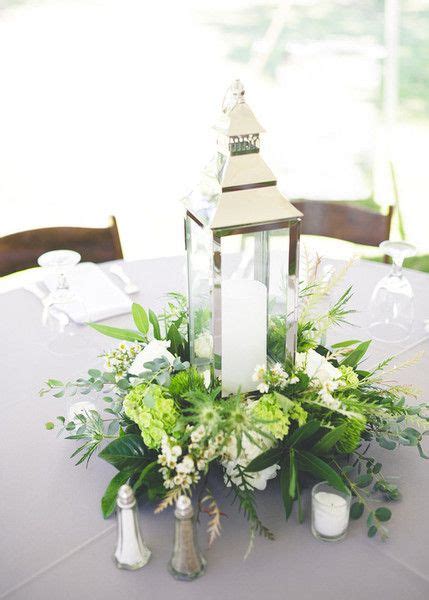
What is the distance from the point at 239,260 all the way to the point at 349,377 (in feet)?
0.94

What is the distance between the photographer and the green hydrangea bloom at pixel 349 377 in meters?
1.20

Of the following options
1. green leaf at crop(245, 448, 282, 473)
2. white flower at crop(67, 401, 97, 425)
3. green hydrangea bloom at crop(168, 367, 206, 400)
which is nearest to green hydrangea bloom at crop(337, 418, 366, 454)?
green leaf at crop(245, 448, 282, 473)

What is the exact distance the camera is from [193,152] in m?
4.90

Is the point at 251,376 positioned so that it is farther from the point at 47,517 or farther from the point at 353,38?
the point at 353,38

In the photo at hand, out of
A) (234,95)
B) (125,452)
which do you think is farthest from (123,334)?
(234,95)

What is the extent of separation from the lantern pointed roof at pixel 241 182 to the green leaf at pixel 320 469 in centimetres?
38

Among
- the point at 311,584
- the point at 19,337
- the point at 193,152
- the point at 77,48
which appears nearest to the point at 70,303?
the point at 19,337

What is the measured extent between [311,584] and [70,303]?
959 millimetres

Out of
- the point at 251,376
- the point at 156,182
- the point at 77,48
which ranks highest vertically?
the point at 77,48

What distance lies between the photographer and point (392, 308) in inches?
66.4

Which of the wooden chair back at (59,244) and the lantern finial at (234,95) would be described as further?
the wooden chair back at (59,244)

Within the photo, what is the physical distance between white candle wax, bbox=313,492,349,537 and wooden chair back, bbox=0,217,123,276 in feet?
4.26

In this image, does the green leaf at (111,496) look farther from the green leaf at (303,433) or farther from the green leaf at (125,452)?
the green leaf at (303,433)

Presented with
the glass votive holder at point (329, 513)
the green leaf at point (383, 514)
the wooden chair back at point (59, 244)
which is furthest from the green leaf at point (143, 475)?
the wooden chair back at point (59, 244)
